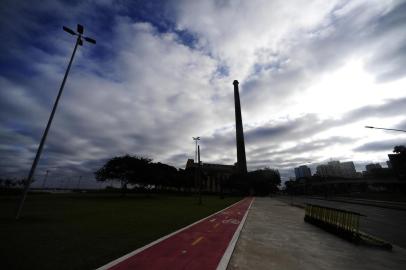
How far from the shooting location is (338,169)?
18000 cm

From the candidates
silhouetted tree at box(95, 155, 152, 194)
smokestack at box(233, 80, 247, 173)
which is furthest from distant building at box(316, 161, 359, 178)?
silhouetted tree at box(95, 155, 152, 194)

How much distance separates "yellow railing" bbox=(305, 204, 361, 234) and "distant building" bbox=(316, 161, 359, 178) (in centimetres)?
16979

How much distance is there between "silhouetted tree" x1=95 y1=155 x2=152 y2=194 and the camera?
47.1m

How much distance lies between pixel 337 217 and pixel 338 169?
20327 centimetres

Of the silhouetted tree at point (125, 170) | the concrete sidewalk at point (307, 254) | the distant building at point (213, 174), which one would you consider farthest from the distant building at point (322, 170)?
the concrete sidewalk at point (307, 254)

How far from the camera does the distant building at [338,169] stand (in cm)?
16701

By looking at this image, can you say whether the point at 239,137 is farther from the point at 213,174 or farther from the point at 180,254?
the point at 180,254

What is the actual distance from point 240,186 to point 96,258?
84896 millimetres

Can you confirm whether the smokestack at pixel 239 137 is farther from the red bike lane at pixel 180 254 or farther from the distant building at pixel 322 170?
the distant building at pixel 322 170

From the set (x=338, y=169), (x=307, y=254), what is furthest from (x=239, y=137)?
(x=338, y=169)

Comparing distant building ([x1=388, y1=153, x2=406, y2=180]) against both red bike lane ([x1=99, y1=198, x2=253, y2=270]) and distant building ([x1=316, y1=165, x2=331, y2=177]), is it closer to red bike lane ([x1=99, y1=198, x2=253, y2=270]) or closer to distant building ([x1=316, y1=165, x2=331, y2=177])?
red bike lane ([x1=99, y1=198, x2=253, y2=270])

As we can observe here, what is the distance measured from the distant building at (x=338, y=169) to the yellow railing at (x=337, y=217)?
557 feet

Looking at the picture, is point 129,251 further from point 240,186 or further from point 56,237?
point 240,186

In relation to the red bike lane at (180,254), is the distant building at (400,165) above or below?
above
